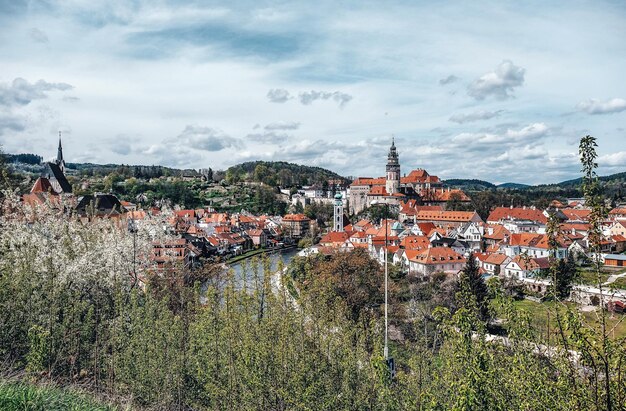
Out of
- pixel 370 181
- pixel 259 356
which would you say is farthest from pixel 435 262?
pixel 370 181

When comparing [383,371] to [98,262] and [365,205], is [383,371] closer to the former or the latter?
[98,262]

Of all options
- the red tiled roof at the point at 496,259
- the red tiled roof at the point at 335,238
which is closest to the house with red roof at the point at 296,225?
the red tiled roof at the point at 335,238

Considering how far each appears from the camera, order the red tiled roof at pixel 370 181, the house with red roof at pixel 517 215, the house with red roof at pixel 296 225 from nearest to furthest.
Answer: the house with red roof at pixel 517 215 < the house with red roof at pixel 296 225 < the red tiled roof at pixel 370 181

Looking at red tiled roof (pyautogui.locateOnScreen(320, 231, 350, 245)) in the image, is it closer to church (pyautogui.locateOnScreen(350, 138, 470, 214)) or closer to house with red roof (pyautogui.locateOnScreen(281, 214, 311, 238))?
house with red roof (pyautogui.locateOnScreen(281, 214, 311, 238))

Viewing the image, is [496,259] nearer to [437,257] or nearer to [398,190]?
[437,257]

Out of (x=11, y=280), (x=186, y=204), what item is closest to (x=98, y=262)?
(x=11, y=280)

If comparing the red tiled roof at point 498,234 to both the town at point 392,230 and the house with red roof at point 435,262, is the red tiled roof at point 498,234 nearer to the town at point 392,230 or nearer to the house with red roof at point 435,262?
the town at point 392,230
